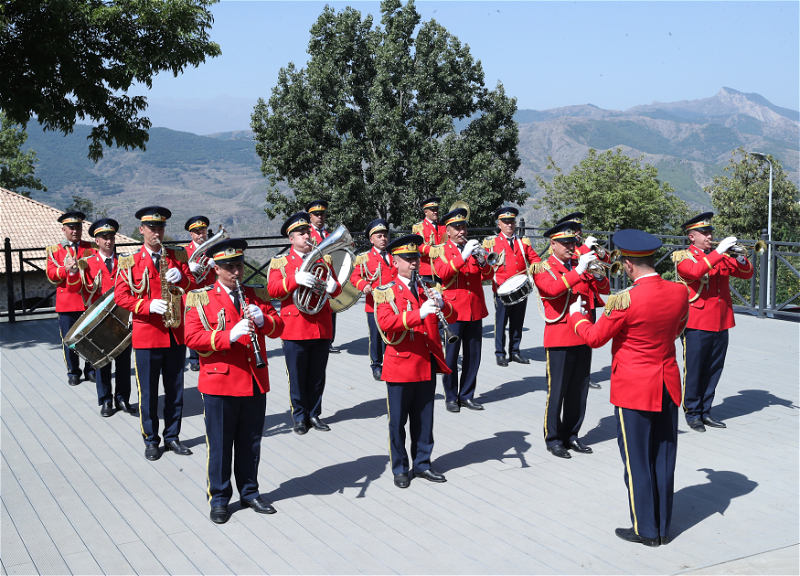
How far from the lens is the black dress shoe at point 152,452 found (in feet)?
22.6

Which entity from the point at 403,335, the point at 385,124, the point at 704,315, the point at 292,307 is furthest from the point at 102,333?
the point at 385,124

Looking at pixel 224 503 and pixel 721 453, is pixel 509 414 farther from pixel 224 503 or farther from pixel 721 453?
pixel 224 503

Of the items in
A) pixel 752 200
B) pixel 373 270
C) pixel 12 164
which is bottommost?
pixel 373 270

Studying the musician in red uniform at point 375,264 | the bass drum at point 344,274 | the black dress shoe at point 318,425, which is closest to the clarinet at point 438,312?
the bass drum at point 344,274

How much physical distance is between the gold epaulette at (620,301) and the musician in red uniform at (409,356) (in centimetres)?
133

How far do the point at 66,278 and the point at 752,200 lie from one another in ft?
202

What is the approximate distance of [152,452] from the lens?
6902 millimetres

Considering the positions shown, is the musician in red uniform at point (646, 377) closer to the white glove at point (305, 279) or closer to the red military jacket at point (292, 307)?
the white glove at point (305, 279)

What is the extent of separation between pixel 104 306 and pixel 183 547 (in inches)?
126

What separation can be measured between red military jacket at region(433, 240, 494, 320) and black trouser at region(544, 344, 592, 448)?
58.9 inches

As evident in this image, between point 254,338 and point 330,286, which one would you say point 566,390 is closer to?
point 330,286

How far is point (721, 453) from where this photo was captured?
267 inches

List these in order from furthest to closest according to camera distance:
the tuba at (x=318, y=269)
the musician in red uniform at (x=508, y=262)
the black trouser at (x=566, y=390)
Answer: the musician in red uniform at (x=508, y=262) < the tuba at (x=318, y=269) < the black trouser at (x=566, y=390)

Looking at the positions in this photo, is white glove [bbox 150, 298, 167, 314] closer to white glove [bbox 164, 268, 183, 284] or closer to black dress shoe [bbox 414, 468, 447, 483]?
white glove [bbox 164, 268, 183, 284]
